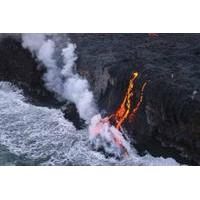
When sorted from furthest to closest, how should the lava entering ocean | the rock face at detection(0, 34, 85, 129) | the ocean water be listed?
the rock face at detection(0, 34, 85, 129)
the lava entering ocean
the ocean water

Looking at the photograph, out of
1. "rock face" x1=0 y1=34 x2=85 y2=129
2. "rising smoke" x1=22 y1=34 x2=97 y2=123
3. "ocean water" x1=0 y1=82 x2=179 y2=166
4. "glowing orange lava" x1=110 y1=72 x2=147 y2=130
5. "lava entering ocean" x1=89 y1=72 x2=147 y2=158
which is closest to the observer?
"ocean water" x1=0 y1=82 x2=179 y2=166

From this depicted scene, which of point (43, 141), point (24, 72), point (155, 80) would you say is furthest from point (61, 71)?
point (155, 80)

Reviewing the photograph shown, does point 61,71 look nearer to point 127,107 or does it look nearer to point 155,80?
point 127,107

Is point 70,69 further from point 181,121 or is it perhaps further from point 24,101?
point 181,121

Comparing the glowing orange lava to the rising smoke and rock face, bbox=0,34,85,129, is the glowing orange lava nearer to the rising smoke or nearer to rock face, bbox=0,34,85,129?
the rising smoke

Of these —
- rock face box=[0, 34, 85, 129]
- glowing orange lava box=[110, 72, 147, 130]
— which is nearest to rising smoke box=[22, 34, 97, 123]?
rock face box=[0, 34, 85, 129]

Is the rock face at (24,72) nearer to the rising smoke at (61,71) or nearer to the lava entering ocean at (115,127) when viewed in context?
the rising smoke at (61,71)

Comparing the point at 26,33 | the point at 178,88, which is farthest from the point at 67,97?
the point at 178,88

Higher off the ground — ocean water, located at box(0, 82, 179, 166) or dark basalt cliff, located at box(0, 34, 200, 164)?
dark basalt cliff, located at box(0, 34, 200, 164)
